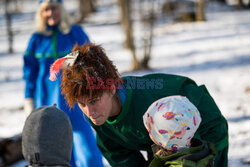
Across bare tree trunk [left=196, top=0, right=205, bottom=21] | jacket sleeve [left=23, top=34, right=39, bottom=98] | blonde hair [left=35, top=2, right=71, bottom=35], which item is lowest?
bare tree trunk [left=196, top=0, right=205, bottom=21]

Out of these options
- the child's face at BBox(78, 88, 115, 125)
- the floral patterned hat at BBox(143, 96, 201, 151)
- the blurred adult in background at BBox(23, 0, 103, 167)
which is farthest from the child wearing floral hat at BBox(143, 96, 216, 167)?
the blurred adult in background at BBox(23, 0, 103, 167)

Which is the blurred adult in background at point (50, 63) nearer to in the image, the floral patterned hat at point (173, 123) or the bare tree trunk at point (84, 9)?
the floral patterned hat at point (173, 123)

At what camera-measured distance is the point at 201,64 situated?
23.9ft

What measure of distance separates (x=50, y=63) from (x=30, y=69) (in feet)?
0.72

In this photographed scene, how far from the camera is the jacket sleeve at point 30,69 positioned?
115 inches

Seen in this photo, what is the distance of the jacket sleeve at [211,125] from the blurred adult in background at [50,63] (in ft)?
4.12

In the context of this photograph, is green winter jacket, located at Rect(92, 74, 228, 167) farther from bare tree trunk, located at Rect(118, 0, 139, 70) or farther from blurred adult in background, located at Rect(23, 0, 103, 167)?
bare tree trunk, located at Rect(118, 0, 139, 70)

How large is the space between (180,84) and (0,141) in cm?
259

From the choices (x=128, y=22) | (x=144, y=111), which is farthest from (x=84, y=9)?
(x=144, y=111)

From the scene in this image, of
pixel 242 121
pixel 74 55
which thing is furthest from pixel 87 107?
pixel 242 121

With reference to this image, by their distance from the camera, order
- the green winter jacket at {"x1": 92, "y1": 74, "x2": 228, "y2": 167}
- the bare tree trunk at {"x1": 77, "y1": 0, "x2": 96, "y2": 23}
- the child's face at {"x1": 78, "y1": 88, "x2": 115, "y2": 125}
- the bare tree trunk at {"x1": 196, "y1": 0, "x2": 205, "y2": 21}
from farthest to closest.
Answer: the bare tree trunk at {"x1": 77, "y1": 0, "x2": 96, "y2": 23}
the bare tree trunk at {"x1": 196, "y1": 0, "x2": 205, "y2": 21}
the green winter jacket at {"x1": 92, "y1": 74, "x2": 228, "y2": 167}
the child's face at {"x1": 78, "y1": 88, "x2": 115, "y2": 125}

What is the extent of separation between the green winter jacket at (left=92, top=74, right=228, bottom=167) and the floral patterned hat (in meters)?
0.29

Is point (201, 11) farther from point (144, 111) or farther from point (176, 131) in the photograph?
point (176, 131)

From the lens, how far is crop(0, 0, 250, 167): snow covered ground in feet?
14.4
